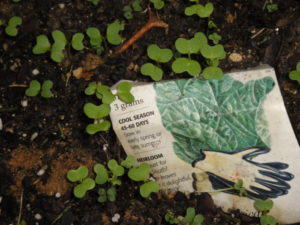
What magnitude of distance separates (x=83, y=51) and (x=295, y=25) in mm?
850

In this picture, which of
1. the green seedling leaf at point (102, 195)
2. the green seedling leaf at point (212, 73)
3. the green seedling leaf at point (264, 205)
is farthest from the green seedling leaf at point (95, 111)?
the green seedling leaf at point (264, 205)

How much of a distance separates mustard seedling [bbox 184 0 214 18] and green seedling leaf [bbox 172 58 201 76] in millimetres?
196

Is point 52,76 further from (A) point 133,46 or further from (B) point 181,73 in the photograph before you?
(B) point 181,73

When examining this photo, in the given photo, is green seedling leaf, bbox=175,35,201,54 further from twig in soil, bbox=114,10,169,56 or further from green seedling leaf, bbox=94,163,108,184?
green seedling leaf, bbox=94,163,108,184

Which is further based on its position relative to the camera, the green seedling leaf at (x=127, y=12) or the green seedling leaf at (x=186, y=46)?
the green seedling leaf at (x=127, y=12)

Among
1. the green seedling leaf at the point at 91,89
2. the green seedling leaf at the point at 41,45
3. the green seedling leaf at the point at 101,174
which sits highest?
the green seedling leaf at the point at 41,45

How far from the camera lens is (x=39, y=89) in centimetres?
142

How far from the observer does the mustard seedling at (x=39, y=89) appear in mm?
1398

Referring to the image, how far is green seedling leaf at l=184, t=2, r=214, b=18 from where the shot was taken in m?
1.38

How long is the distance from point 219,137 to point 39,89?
72 centimetres

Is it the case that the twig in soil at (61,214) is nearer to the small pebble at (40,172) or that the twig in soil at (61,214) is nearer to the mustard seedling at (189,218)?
the small pebble at (40,172)

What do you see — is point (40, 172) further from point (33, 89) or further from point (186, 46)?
point (186, 46)

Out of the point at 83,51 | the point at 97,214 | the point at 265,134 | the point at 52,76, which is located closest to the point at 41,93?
the point at 52,76

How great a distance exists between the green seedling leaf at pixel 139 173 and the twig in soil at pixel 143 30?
480mm
